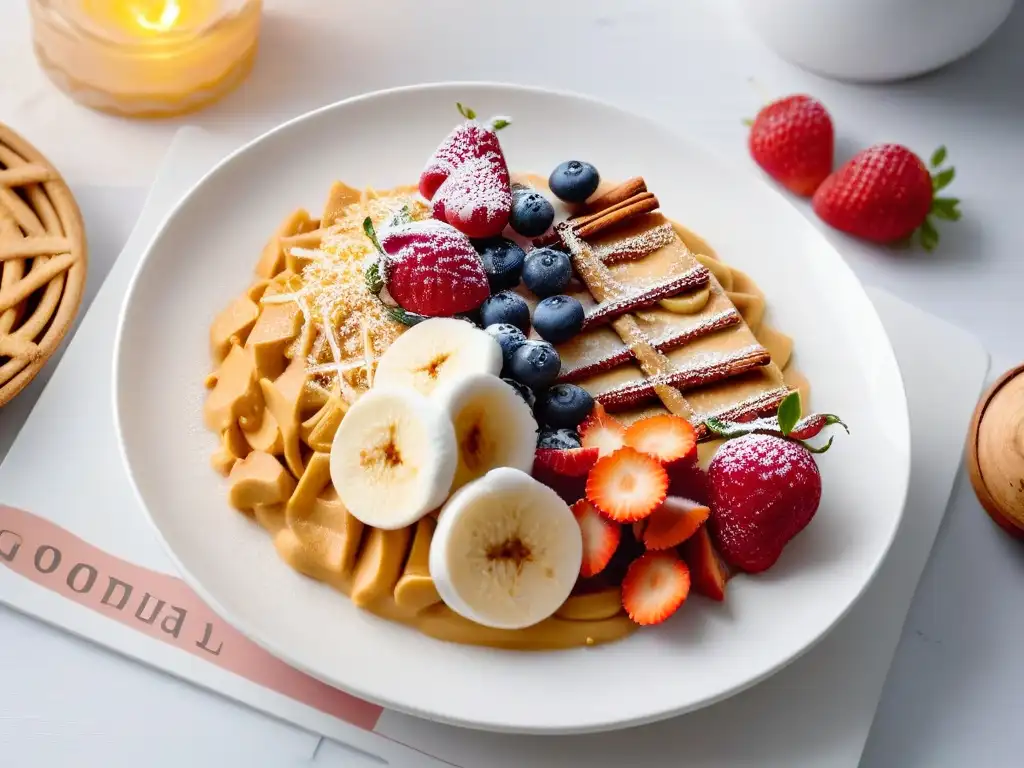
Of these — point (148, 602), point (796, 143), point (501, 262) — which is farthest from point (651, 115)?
point (148, 602)

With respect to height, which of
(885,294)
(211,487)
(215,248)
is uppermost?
(885,294)

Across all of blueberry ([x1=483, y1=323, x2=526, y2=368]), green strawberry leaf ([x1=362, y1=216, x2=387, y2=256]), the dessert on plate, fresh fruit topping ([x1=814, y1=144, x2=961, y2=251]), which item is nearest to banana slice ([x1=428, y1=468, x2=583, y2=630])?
the dessert on plate

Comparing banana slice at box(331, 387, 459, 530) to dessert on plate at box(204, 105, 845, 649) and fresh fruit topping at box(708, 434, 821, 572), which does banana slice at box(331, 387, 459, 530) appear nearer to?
dessert on plate at box(204, 105, 845, 649)

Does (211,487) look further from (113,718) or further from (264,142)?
(264,142)

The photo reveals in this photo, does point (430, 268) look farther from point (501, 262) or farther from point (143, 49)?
point (143, 49)

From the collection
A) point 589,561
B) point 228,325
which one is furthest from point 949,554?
point 228,325
